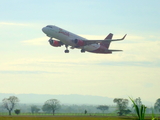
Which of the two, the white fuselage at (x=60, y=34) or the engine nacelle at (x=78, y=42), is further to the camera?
the engine nacelle at (x=78, y=42)

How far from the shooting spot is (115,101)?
452 ft

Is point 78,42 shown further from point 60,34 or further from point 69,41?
point 60,34

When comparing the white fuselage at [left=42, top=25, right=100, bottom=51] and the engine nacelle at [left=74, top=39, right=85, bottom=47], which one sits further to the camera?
the engine nacelle at [left=74, top=39, right=85, bottom=47]

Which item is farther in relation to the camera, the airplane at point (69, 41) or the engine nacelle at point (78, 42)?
the engine nacelle at point (78, 42)

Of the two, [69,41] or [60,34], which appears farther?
[69,41]

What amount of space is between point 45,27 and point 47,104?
8169 centimetres

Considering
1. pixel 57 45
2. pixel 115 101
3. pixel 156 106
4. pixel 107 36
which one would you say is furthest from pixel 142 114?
pixel 156 106

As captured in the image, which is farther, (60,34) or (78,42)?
(78,42)

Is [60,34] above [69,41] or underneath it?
above

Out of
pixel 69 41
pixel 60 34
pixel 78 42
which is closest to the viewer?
pixel 60 34

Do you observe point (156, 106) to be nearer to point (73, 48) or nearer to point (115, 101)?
point (115, 101)

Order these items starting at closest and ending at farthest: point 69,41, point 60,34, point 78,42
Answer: point 60,34, point 69,41, point 78,42

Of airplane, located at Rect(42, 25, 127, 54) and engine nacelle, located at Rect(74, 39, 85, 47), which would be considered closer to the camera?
airplane, located at Rect(42, 25, 127, 54)

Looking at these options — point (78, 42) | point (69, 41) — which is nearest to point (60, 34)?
point (69, 41)
